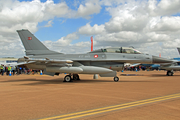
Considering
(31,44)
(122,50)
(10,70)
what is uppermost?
(31,44)

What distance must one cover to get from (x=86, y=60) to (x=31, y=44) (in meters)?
5.55

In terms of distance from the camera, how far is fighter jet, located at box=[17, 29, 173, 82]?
13367 mm

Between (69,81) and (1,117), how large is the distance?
33.0 feet

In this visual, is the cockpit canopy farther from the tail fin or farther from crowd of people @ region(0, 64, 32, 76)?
crowd of people @ region(0, 64, 32, 76)

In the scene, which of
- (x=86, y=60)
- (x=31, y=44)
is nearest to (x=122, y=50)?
(x=86, y=60)

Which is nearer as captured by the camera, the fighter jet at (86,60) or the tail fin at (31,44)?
the fighter jet at (86,60)

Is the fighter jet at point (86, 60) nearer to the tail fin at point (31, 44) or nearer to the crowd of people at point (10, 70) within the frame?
the tail fin at point (31, 44)

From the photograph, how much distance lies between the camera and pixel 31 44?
15281 millimetres

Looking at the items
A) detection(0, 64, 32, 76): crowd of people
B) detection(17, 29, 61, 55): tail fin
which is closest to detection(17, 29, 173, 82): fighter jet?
detection(17, 29, 61, 55): tail fin

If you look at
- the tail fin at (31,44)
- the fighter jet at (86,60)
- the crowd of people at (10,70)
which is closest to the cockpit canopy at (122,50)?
the fighter jet at (86,60)

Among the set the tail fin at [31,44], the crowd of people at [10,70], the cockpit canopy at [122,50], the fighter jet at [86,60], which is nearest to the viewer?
the fighter jet at [86,60]

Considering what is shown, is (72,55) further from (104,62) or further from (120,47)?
(120,47)

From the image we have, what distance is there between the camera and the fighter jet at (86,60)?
13.4 m

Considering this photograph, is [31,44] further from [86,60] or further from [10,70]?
[10,70]
